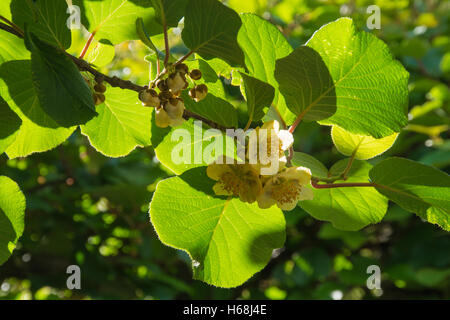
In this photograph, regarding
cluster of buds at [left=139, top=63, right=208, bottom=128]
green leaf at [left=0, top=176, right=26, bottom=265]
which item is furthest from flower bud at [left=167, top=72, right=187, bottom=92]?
green leaf at [left=0, top=176, right=26, bottom=265]

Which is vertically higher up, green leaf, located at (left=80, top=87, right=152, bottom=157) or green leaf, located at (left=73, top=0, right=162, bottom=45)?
green leaf, located at (left=73, top=0, right=162, bottom=45)

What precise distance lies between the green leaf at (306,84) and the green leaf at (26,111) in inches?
15.1

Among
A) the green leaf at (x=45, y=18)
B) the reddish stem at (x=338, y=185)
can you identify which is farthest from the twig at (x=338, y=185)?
the green leaf at (x=45, y=18)

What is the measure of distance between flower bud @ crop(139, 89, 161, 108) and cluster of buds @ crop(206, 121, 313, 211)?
127mm

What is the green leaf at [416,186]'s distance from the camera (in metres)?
0.67

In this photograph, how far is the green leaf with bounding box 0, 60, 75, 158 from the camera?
70cm

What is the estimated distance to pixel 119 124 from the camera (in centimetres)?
82

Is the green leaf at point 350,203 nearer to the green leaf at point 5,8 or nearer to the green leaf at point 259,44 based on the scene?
the green leaf at point 259,44

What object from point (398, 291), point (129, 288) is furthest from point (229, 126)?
point (398, 291)

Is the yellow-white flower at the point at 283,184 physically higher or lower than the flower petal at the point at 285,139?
lower

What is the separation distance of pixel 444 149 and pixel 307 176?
4.66 ft

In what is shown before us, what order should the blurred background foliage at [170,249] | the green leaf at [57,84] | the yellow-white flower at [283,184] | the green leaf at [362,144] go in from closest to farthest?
the green leaf at [57,84] < the yellow-white flower at [283,184] < the green leaf at [362,144] < the blurred background foliage at [170,249]

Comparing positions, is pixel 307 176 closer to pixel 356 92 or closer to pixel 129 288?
pixel 356 92

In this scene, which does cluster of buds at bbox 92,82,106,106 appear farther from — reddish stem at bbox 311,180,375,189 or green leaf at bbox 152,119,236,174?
reddish stem at bbox 311,180,375,189
